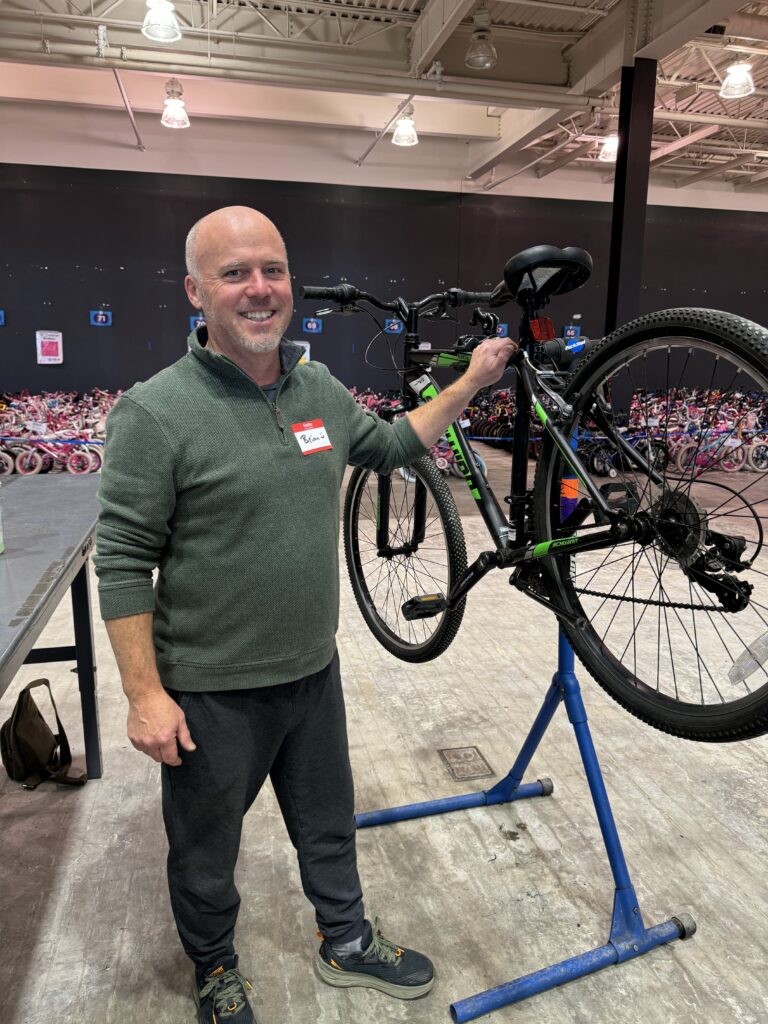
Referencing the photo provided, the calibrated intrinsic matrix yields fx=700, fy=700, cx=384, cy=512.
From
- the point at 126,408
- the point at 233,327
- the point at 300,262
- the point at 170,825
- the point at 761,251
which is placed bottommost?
the point at 170,825

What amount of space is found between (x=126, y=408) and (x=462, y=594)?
110 cm

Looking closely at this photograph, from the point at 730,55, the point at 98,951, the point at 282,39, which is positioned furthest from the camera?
the point at 730,55

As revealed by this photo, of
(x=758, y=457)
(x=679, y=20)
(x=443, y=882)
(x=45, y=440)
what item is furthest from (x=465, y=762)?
(x=758, y=457)

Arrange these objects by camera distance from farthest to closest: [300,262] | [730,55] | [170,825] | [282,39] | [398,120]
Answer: [300,262] < [398,120] < [730,55] < [282,39] < [170,825]

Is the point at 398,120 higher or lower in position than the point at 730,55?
lower

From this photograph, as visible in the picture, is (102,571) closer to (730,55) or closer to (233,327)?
(233,327)

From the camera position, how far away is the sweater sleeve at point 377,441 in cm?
150

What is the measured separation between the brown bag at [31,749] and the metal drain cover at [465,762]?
113 centimetres

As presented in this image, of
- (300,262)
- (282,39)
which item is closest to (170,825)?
(282,39)

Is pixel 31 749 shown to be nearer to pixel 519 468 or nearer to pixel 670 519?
pixel 519 468

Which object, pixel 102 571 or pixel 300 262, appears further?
pixel 300 262

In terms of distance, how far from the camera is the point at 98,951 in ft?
5.03

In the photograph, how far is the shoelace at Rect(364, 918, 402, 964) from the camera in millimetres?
1474

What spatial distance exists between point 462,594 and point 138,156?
29.3 feet
